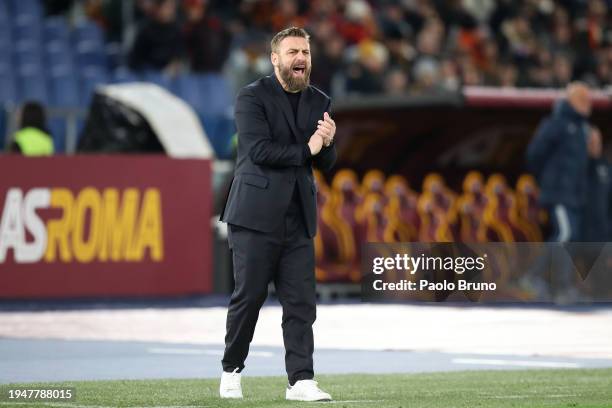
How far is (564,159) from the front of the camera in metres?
18.8

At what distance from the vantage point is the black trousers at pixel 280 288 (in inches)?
357

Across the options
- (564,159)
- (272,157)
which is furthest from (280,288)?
(564,159)

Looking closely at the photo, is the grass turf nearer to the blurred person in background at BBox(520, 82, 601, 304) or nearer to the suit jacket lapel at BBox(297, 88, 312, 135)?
the suit jacket lapel at BBox(297, 88, 312, 135)

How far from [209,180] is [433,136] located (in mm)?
3661

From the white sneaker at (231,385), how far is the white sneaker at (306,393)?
0.28 m

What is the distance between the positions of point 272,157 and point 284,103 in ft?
1.20

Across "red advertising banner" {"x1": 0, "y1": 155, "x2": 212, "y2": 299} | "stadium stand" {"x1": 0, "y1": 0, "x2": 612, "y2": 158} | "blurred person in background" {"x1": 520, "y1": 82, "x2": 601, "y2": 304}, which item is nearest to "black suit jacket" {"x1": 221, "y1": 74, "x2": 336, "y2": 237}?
"red advertising banner" {"x1": 0, "y1": 155, "x2": 212, "y2": 299}

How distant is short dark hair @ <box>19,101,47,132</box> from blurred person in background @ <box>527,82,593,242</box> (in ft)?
17.6

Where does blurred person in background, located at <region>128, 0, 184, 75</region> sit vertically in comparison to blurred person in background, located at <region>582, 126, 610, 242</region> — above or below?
above

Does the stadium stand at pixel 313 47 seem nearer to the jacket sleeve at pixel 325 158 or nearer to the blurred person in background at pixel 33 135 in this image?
the blurred person in background at pixel 33 135

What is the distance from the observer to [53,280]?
58.9 feet

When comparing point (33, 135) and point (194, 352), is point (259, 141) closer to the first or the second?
point (194, 352)

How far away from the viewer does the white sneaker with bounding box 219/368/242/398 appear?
9109 mm

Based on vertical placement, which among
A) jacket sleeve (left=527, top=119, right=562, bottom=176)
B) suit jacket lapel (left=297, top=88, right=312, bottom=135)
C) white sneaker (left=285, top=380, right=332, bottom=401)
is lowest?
white sneaker (left=285, top=380, right=332, bottom=401)
